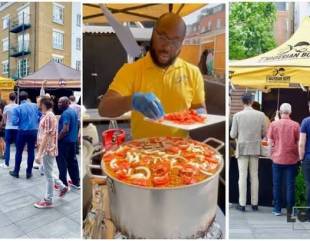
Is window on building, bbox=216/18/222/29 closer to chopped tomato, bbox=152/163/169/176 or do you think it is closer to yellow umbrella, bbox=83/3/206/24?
yellow umbrella, bbox=83/3/206/24

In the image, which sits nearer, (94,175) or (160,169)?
(160,169)

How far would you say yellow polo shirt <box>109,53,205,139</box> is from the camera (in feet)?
8.16

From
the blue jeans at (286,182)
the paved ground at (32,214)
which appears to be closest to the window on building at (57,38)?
the paved ground at (32,214)

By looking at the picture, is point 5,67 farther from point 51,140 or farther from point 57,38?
point 51,140

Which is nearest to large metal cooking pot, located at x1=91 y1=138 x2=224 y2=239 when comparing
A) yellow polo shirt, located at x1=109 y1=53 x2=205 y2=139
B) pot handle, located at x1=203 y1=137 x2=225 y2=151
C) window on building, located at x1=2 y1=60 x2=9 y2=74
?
pot handle, located at x1=203 y1=137 x2=225 y2=151

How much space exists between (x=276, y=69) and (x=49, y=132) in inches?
99.3

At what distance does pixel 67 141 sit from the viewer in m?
4.49

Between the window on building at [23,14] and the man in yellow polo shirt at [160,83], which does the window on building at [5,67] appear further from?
the man in yellow polo shirt at [160,83]

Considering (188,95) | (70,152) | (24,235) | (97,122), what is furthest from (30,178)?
(188,95)

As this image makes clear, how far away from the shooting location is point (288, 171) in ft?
13.0

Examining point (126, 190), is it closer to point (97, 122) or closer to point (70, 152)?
point (97, 122)

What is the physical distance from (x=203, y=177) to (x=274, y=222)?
1790mm

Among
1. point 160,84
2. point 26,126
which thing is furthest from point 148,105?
point 26,126

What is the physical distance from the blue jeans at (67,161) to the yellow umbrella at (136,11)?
7.71ft
